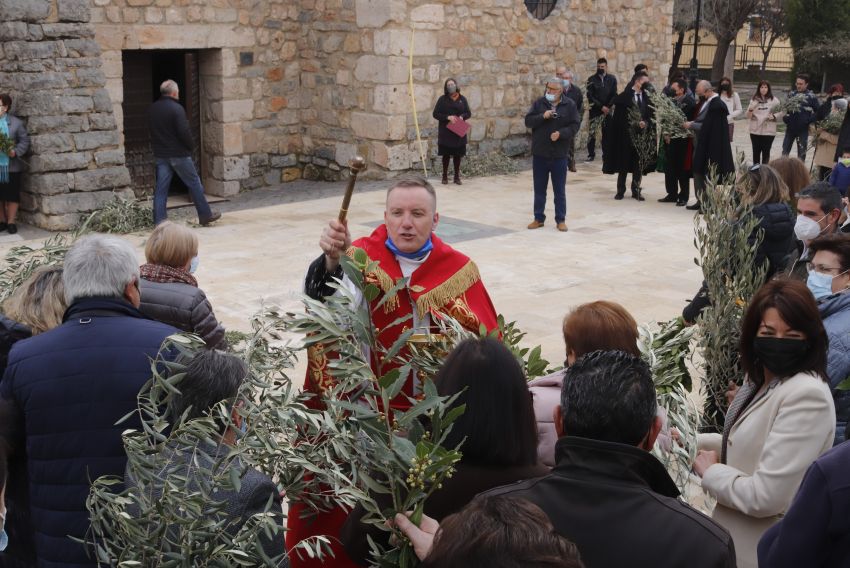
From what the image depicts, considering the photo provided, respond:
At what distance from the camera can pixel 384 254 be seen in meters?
3.84

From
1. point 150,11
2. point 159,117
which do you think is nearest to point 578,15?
point 150,11

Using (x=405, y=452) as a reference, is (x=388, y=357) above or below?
above

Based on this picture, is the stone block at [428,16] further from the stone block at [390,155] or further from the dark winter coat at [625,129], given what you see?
the dark winter coat at [625,129]

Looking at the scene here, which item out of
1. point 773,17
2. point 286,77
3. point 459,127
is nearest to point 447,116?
point 459,127

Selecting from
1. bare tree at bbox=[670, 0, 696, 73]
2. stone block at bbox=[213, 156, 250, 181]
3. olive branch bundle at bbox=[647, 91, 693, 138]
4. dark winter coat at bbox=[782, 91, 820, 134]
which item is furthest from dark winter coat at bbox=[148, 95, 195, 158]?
bare tree at bbox=[670, 0, 696, 73]

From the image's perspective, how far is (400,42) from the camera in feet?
43.5

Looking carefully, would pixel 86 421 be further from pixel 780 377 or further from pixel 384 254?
pixel 780 377

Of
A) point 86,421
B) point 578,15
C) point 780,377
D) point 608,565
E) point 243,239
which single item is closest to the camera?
point 608,565

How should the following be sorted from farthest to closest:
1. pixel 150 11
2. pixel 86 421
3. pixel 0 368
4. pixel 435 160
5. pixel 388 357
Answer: pixel 435 160, pixel 150 11, pixel 0 368, pixel 86 421, pixel 388 357

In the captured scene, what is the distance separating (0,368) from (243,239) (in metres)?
7.00

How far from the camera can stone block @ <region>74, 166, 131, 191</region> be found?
35.3 ft

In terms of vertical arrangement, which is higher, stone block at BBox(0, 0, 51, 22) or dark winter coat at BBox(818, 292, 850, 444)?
stone block at BBox(0, 0, 51, 22)

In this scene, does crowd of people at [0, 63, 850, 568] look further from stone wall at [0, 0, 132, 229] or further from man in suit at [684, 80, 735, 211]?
man in suit at [684, 80, 735, 211]

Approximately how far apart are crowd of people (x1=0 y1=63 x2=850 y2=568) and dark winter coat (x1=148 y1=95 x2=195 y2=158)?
6.53m
